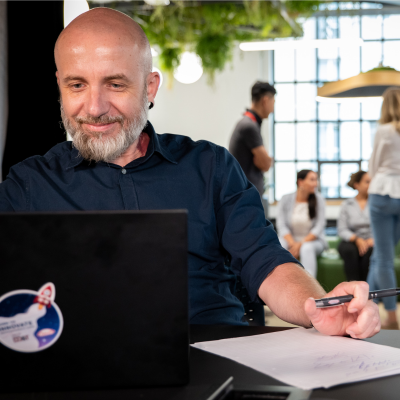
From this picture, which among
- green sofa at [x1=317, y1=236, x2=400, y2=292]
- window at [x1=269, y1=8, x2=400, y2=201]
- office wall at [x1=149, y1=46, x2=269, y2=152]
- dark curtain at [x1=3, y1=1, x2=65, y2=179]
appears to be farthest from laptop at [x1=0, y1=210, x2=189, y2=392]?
window at [x1=269, y1=8, x2=400, y2=201]

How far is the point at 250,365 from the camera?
0.68 meters

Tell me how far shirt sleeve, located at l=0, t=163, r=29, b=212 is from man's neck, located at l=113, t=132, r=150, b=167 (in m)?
0.23

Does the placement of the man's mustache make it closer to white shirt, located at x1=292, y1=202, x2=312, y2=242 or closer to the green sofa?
white shirt, located at x1=292, y1=202, x2=312, y2=242

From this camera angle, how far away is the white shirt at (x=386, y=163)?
328cm

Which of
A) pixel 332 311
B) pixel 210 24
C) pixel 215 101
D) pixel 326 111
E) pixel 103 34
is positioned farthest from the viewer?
pixel 326 111

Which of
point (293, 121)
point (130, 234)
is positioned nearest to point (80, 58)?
point (130, 234)

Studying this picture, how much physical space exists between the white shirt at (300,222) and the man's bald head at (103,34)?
12.7 ft

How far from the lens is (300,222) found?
4883 millimetres

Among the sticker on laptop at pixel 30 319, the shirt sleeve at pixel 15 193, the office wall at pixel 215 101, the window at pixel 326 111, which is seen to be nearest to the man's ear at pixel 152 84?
the shirt sleeve at pixel 15 193

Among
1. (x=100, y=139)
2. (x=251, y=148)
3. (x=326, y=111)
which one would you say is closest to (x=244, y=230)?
(x=100, y=139)

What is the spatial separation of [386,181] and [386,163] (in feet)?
0.48

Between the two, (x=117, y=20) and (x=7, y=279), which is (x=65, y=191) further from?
(x=7, y=279)

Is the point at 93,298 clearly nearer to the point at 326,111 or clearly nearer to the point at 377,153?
the point at 377,153

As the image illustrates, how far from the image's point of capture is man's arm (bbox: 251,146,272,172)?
11.8ft
